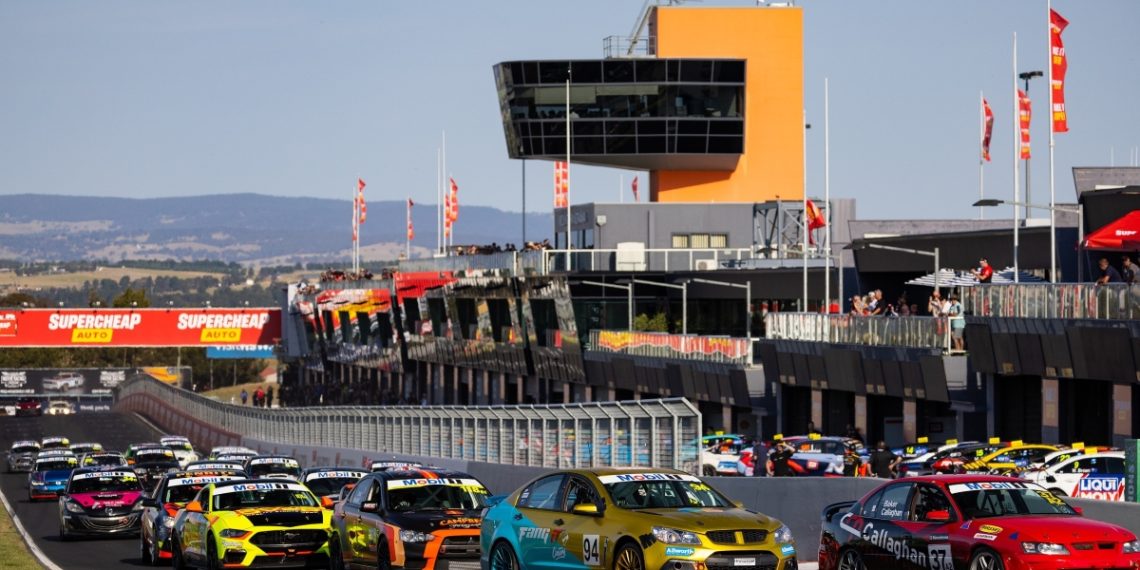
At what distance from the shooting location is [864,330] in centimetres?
5503

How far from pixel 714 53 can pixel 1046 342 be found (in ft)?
169

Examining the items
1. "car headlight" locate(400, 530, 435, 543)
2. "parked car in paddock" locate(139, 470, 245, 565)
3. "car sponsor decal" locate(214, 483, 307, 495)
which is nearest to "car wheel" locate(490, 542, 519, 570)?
"car headlight" locate(400, 530, 435, 543)

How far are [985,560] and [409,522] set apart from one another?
26.1 feet

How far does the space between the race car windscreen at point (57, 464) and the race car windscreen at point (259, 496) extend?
29760 mm

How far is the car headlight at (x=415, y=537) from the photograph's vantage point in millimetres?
22656

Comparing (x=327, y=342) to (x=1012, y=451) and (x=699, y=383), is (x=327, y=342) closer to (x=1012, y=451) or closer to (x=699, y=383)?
(x=699, y=383)

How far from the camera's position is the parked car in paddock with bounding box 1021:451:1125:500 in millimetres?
32284

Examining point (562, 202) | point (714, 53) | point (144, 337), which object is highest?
point (714, 53)

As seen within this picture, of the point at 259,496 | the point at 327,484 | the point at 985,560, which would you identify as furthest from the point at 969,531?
the point at 327,484

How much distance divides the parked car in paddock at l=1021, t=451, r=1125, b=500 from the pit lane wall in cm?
824

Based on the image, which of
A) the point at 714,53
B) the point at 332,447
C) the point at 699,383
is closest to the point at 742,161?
the point at 714,53

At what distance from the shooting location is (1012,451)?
118ft

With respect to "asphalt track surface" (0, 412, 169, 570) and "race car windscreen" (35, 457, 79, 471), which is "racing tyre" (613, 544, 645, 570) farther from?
"race car windscreen" (35, 457, 79, 471)

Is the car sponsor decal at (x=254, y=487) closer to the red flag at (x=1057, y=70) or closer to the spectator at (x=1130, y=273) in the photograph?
the spectator at (x=1130, y=273)
